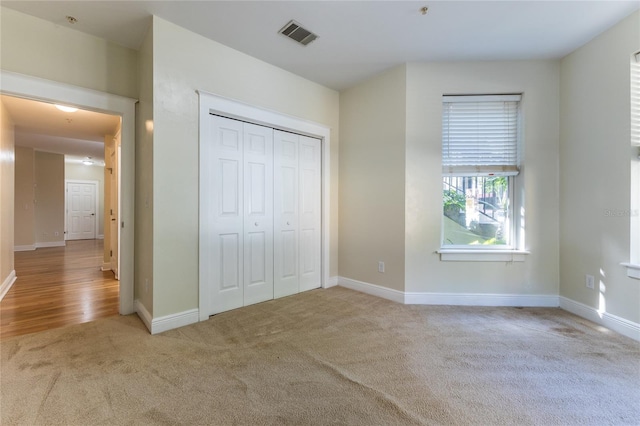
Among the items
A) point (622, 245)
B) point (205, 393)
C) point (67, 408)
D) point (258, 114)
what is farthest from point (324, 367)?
point (622, 245)

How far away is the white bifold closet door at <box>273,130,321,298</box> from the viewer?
3.41 meters

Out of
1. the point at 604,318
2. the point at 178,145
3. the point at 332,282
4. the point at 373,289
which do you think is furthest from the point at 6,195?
the point at 604,318

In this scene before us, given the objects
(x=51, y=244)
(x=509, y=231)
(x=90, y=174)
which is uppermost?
(x=90, y=174)

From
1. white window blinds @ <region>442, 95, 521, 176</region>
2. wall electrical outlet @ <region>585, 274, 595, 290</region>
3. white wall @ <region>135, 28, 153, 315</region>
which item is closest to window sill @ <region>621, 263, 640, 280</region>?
wall electrical outlet @ <region>585, 274, 595, 290</region>

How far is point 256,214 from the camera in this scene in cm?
319

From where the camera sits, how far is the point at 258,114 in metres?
3.11

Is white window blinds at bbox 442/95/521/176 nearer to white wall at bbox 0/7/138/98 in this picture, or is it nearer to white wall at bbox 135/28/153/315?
white wall at bbox 135/28/153/315

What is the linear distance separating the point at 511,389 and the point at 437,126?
2.55 meters

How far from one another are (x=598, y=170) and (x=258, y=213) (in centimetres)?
340

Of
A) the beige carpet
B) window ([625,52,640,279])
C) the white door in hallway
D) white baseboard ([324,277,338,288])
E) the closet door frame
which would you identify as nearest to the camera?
the beige carpet

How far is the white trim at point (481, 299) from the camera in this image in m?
3.09

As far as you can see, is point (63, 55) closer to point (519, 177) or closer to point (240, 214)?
point (240, 214)

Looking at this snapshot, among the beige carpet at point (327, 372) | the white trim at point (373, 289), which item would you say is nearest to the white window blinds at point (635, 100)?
the beige carpet at point (327, 372)

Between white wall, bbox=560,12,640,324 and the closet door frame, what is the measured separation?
8.70 ft
